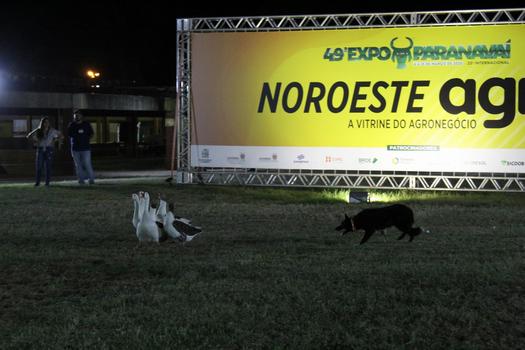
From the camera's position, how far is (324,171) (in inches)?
740

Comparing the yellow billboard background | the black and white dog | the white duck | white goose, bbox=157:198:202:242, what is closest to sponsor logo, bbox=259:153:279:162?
the yellow billboard background

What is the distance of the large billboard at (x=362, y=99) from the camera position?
57.1 feet

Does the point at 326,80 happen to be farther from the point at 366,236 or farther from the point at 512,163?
the point at 366,236

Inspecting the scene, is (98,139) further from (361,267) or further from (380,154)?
(361,267)

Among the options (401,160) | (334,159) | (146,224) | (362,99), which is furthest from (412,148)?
(146,224)

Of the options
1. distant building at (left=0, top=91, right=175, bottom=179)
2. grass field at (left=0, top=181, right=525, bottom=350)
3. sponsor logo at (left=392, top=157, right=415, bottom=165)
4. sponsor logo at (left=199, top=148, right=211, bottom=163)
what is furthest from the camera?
distant building at (left=0, top=91, right=175, bottom=179)

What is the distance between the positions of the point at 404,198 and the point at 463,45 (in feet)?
13.6

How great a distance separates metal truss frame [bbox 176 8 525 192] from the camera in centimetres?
1752

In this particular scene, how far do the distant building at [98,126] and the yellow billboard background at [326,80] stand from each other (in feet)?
27.7

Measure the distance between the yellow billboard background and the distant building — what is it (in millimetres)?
8457

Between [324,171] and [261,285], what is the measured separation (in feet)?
37.3

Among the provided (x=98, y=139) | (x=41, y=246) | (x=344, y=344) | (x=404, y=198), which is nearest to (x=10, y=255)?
(x=41, y=246)

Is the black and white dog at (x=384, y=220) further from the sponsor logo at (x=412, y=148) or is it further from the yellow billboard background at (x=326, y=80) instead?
the yellow billboard background at (x=326, y=80)

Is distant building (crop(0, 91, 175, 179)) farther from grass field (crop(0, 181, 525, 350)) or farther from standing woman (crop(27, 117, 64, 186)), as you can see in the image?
grass field (crop(0, 181, 525, 350))
